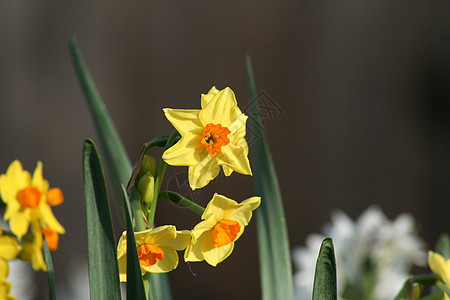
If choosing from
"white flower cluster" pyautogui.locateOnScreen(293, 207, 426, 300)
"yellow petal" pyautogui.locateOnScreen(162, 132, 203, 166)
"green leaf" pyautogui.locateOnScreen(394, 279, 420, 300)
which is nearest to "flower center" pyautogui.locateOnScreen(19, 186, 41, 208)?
"yellow petal" pyautogui.locateOnScreen(162, 132, 203, 166)

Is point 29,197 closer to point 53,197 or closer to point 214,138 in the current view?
point 53,197

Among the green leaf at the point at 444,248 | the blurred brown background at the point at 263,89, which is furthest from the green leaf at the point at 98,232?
the blurred brown background at the point at 263,89

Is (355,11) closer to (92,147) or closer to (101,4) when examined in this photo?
(101,4)

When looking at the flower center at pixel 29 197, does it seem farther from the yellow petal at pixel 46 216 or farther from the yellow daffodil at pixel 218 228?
the yellow daffodil at pixel 218 228

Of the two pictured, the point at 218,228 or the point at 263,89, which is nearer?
the point at 218,228

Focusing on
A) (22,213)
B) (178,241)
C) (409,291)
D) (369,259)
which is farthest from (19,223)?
(369,259)
